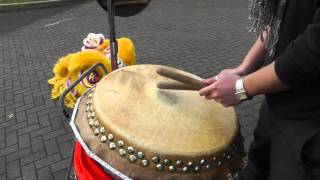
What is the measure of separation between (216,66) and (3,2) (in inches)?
260

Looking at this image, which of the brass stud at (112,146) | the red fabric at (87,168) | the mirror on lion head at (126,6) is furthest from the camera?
the mirror on lion head at (126,6)

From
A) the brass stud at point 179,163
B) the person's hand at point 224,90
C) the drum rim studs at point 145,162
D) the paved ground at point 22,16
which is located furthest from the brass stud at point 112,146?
the paved ground at point 22,16

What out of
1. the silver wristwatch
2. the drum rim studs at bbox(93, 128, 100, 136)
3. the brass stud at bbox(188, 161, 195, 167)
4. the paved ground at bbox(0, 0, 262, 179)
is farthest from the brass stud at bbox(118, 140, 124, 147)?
the paved ground at bbox(0, 0, 262, 179)

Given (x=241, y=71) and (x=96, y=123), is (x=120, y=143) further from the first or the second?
(x=241, y=71)

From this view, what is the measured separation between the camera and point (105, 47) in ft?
11.7

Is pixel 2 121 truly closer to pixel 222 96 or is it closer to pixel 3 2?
pixel 222 96

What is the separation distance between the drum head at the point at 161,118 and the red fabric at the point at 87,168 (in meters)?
0.20

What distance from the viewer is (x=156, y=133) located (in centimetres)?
134

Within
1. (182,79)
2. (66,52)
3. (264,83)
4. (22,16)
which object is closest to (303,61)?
(264,83)

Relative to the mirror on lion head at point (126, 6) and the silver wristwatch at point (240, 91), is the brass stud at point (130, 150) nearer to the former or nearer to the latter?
the silver wristwatch at point (240, 91)

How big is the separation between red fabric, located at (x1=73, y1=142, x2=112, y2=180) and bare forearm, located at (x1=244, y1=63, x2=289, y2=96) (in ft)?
1.95

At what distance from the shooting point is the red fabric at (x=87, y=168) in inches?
56.7

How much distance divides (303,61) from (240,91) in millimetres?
240

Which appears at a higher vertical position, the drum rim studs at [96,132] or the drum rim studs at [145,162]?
the drum rim studs at [96,132]
